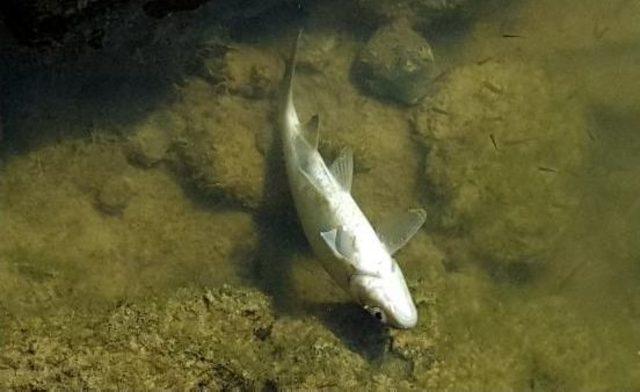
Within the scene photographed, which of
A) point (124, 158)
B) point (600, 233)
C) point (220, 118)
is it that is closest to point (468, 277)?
point (600, 233)

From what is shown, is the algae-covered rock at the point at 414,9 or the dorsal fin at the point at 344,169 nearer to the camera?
the dorsal fin at the point at 344,169

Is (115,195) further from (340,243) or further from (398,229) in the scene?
(398,229)

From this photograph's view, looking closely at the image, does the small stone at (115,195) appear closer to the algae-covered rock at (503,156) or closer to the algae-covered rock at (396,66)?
the algae-covered rock at (396,66)

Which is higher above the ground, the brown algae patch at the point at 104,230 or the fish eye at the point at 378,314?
the brown algae patch at the point at 104,230

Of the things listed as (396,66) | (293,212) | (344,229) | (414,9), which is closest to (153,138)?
(293,212)

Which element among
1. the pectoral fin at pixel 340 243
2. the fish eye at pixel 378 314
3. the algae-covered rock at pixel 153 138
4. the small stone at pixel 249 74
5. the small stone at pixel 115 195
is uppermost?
the small stone at pixel 249 74

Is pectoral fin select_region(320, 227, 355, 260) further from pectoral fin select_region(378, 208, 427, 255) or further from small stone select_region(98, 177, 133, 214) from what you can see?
small stone select_region(98, 177, 133, 214)

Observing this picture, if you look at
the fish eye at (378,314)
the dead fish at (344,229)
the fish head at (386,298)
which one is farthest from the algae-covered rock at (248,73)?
the fish eye at (378,314)
